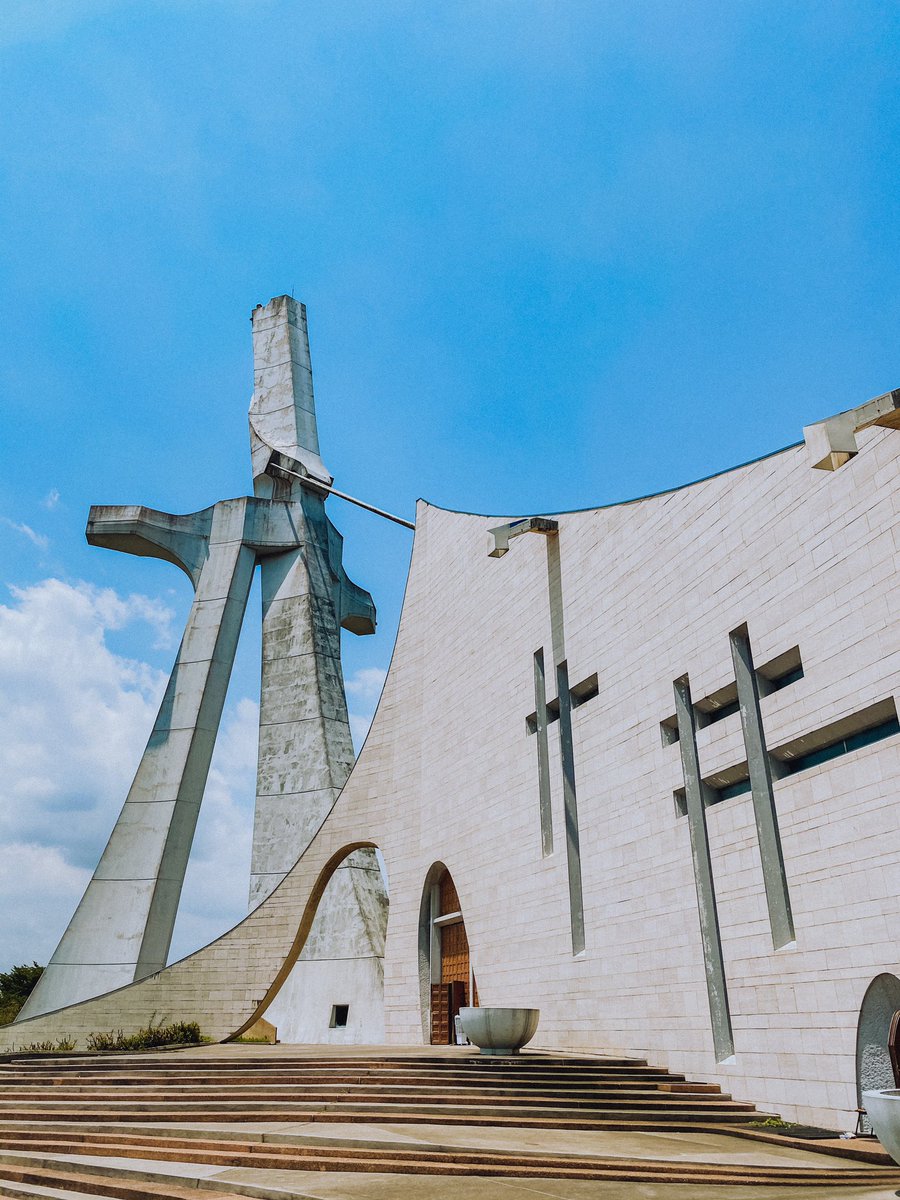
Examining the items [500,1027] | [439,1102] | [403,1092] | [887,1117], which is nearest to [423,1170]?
[439,1102]

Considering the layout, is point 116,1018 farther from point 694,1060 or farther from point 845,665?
point 845,665

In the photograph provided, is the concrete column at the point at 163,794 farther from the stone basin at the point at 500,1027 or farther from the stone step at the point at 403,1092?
the stone basin at the point at 500,1027

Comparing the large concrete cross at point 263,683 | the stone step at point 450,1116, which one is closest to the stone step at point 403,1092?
the stone step at point 450,1116

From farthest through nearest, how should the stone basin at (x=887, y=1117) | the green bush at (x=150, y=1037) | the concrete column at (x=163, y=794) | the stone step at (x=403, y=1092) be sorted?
the concrete column at (x=163, y=794) → the green bush at (x=150, y=1037) → the stone step at (x=403, y=1092) → the stone basin at (x=887, y=1117)

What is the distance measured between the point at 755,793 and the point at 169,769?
664 inches

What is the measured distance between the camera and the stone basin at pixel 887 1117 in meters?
5.09

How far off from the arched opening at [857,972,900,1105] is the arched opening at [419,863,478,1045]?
8.55 metres

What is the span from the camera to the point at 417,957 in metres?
16.5

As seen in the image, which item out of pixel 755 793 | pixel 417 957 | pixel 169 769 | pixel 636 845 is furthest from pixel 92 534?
pixel 755 793

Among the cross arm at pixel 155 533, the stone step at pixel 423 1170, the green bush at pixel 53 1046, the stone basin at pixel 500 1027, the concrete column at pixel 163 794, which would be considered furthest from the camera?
the cross arm at pixel 155 533

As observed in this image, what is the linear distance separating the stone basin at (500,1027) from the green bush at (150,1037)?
28.7 feet

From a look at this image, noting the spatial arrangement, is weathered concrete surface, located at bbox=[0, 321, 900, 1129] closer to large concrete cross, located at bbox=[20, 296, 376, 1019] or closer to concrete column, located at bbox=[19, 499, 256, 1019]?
concrete column, located at bbox=[19, 499, 256, 1019]

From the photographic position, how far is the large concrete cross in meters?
21.0

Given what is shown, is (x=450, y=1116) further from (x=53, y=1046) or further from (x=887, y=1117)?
(x=53, y=1046)
